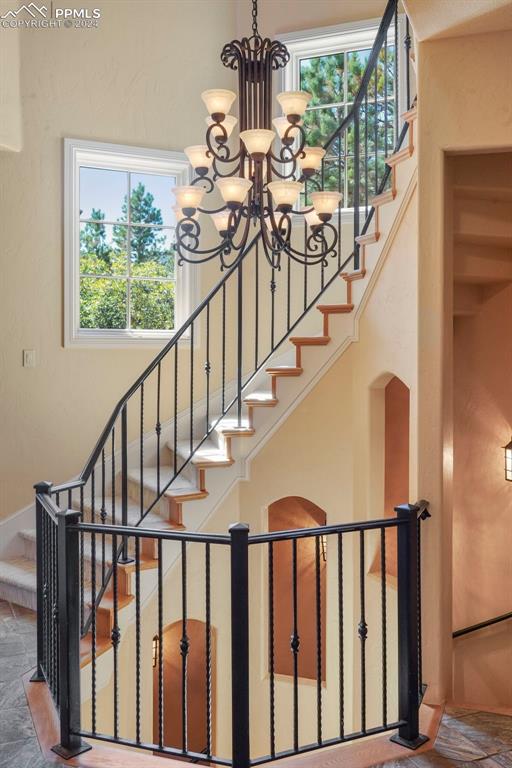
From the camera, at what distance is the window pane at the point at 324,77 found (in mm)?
5969

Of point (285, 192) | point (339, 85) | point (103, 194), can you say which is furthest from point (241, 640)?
point (339, 85)

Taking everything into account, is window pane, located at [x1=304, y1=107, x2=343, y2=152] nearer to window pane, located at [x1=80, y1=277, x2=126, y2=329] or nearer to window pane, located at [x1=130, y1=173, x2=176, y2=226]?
window pane, located at [x1=130, y1=173, x2=176, y2=226]

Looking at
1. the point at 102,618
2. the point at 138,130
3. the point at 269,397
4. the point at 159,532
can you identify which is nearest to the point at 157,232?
the point at 138,130

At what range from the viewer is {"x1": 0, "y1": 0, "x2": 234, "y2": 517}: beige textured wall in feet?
16.8

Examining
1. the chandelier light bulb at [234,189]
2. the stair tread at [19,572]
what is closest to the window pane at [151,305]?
the stair tread at [19,572]

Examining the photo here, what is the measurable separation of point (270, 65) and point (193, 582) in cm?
345

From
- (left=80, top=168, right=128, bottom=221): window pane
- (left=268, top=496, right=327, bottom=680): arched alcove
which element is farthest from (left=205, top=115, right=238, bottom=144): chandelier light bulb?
(left=268, top=496, right=327, bottom=680): arched alcove

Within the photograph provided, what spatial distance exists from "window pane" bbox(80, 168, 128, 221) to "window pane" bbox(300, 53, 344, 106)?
6.12 ft

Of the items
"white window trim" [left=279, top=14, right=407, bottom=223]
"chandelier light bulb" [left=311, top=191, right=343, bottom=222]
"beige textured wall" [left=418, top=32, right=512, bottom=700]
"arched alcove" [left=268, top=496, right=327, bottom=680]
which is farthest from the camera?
"white window trim" [left=279, top=14, right=407, bottom=223]

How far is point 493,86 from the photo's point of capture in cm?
302

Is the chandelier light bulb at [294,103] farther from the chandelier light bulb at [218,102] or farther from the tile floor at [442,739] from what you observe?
the tile floor at [442,739]

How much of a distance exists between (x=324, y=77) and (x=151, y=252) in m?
2.21

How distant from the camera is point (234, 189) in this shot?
325 cm

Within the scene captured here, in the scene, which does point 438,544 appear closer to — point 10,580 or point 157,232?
point 10,580
